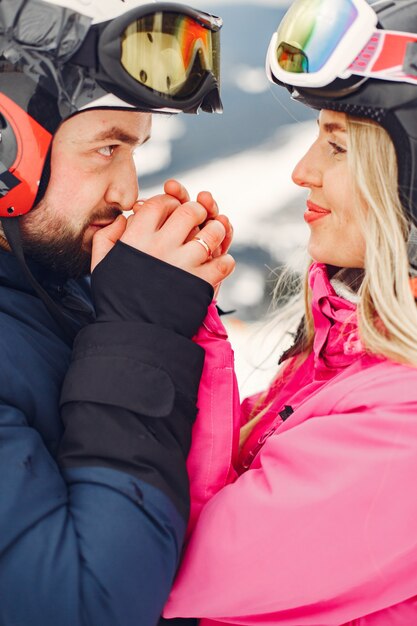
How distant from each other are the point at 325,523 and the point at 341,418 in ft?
0.49

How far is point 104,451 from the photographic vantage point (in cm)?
97

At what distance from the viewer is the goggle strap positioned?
1.07 metres

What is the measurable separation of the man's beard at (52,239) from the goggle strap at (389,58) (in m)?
0.58

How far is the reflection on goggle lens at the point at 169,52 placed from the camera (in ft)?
4.03

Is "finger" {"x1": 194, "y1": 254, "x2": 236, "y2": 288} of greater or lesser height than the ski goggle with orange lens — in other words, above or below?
below

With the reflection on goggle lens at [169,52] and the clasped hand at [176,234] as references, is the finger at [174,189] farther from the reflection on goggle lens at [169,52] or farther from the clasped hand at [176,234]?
A: the reflection on goggle lens at [169,52]

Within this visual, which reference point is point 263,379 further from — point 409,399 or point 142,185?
point 409,399

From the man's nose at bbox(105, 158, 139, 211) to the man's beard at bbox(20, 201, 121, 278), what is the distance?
41mm

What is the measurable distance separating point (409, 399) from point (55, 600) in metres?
0.57

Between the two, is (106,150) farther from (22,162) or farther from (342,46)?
(342,46)

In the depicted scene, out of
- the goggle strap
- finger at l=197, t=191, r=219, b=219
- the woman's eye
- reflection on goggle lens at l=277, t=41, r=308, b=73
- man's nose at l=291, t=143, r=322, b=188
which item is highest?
the goggle strap

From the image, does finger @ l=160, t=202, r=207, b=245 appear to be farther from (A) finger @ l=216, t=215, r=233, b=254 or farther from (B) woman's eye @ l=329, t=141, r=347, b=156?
(B) woman's eye @ l=329, t=141, r=347, b=156

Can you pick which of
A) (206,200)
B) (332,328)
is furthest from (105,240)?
(332,328)

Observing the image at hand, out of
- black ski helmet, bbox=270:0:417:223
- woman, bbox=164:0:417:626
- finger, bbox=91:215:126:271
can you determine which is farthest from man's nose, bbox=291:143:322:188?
finger, bbox=91:215:126:271
